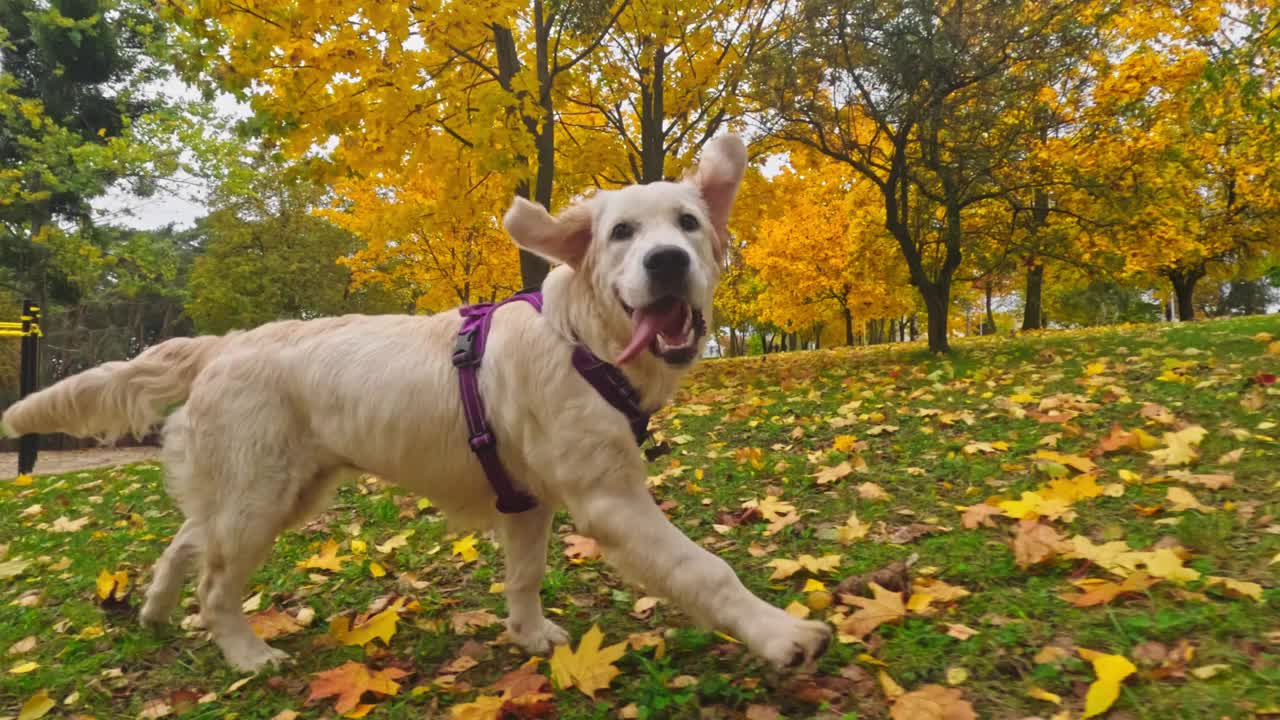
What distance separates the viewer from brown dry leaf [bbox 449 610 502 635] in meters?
3.20

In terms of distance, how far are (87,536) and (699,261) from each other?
5456 mm

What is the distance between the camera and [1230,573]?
100 inches

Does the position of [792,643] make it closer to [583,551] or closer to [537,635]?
[537,635]

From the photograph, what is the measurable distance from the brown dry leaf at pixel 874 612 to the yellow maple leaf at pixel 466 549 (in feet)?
7.46

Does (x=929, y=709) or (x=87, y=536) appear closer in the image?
(x=929, y=709)

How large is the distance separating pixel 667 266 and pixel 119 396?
110 inches

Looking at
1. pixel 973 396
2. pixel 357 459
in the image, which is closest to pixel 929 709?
pixel 357 459

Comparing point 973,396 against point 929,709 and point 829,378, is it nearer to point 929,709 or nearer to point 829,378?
point 829,378

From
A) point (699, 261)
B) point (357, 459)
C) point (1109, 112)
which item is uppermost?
point (1109, 112)

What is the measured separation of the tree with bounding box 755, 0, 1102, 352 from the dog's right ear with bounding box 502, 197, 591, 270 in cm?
929

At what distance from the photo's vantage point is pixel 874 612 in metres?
2.56

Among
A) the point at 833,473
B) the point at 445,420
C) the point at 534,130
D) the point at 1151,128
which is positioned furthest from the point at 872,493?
the point at 1151,128

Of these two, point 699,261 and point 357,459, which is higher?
point 699,261

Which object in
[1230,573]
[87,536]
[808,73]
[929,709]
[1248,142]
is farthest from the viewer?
[1248,142]
